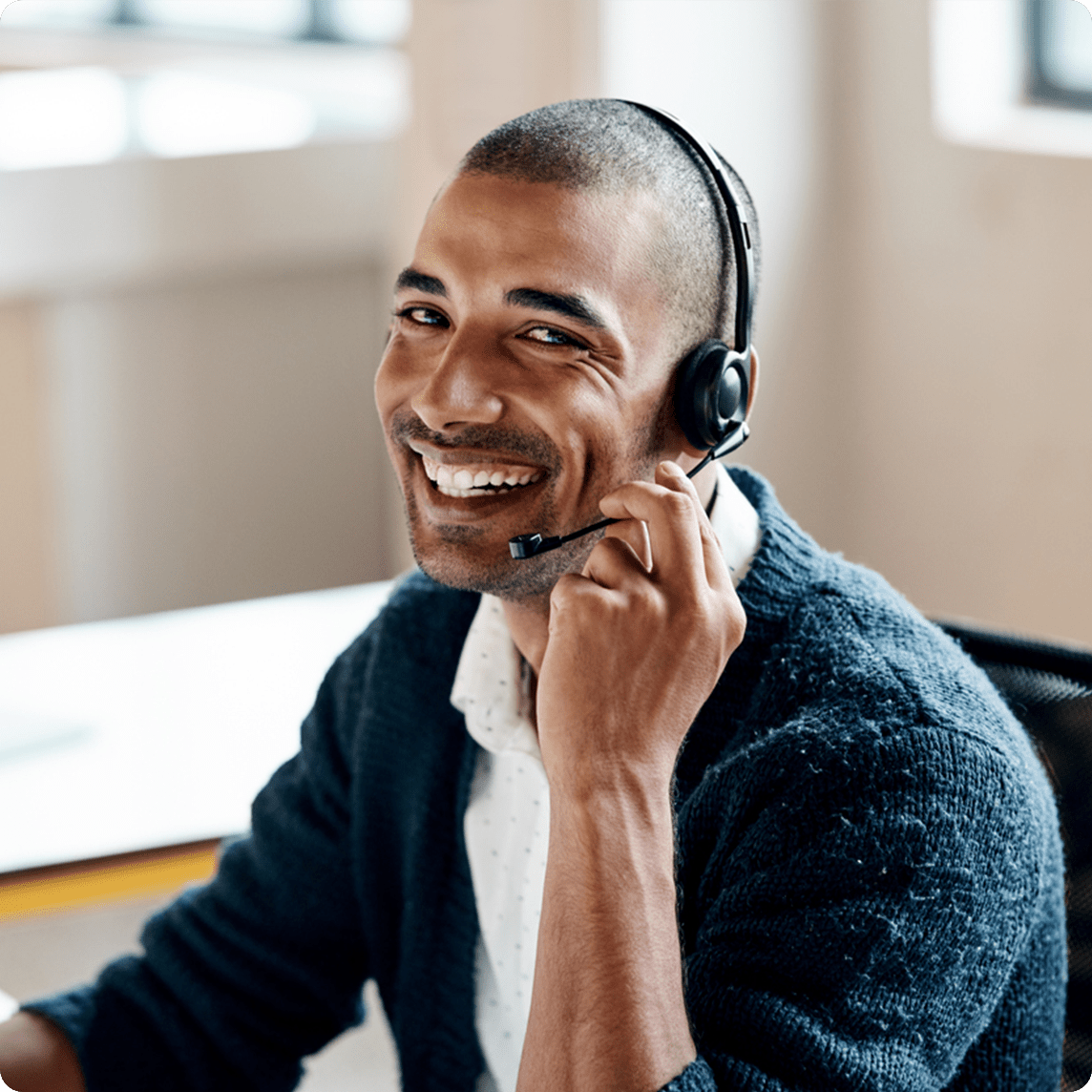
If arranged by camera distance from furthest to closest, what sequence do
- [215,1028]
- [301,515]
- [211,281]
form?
[301,515] → [211,281] → [215,1028]

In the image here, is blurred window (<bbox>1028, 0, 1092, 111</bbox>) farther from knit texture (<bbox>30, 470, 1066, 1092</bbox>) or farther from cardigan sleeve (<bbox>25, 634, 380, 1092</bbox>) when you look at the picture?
cardigan sleeve (<bbox>25, 634, 380, 1092</bbox>)

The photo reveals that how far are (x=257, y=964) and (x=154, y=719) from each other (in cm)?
60

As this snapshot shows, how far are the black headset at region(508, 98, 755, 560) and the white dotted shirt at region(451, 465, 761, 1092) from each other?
0.10 meters

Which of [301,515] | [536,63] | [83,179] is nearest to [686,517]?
[536,63]

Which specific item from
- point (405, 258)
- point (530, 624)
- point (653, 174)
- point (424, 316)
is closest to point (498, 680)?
point (530, 624)

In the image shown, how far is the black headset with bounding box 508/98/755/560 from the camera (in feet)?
3.19

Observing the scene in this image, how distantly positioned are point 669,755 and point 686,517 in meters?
0.13

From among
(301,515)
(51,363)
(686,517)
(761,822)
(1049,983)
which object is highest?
(686,517)

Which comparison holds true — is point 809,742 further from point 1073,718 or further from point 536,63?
point 536,63

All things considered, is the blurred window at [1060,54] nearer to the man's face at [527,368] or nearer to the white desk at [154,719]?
the white desk at [154,719]

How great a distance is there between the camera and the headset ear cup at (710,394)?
974 mm

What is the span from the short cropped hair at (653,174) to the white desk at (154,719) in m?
0.75

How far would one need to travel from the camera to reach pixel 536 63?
255 centimetres

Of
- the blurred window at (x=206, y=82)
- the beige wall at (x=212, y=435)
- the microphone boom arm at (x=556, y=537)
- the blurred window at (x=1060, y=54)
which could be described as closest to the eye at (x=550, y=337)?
the microphone boom arm at (x=556, y=537)
